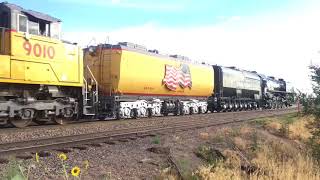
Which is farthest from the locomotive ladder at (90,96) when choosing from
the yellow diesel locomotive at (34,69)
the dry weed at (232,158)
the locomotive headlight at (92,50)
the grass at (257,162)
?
the dry weed at (232,158)

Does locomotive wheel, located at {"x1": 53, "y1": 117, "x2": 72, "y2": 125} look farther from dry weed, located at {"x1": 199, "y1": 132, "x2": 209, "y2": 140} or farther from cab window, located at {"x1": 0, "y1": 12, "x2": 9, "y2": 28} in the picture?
dry weed, located at {"x1": 199, "y1": 132, "x2": 209, "y2": 140}

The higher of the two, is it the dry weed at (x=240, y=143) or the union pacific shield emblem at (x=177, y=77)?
the union pacific shield emblem at (x=177, y=77)

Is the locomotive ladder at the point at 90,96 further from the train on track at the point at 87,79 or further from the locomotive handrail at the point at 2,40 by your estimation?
the locomotive handrail at the point at 2,40

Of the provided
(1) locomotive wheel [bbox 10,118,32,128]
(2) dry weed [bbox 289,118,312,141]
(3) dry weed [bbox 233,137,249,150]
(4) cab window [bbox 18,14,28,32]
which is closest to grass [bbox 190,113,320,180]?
(3) dry weed [bbox 233,137,249,150]

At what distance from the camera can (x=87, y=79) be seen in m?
20.3

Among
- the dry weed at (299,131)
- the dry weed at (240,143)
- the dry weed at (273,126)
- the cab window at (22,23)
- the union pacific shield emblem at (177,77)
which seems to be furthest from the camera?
the union pacific shield emblem at (177,77)

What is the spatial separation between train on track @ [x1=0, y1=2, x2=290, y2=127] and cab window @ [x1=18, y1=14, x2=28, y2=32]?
0.03 meters

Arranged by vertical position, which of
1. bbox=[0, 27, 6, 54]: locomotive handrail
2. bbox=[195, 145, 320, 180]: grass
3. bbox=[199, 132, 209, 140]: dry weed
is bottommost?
bbox=[195, 145, 320, 180]: grass

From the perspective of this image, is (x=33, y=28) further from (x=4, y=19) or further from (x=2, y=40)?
(x=2, y=40)

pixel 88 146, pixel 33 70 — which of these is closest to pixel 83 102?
pixel 33 70

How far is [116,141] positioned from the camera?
454 inches

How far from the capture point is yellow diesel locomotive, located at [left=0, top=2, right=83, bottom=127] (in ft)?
47.6

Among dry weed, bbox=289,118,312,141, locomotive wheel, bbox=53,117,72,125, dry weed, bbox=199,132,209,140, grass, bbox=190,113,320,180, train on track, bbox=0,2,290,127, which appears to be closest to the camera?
grass, bbox=190,113,320,180

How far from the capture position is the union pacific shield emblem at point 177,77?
25.4 m
